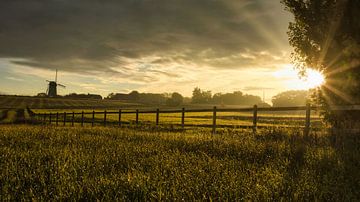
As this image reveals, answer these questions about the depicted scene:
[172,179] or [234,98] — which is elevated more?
[234,98]

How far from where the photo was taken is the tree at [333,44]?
13516 millimetres

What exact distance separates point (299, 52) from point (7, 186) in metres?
17.3

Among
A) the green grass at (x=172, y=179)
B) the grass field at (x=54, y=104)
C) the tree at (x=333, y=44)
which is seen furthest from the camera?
the grass field at (x=54, y=104)

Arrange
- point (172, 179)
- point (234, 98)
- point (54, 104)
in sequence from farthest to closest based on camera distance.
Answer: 1. point (234, 98)
2. point (54, 104)
3. point (172, 179)

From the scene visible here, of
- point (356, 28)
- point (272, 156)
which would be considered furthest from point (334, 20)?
point (272, 156)

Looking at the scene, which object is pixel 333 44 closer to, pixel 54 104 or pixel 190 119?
pixel 190 119

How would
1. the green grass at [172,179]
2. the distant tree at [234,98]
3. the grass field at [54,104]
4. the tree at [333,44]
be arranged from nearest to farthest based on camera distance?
the green grass at [172,179], the tree at [333,44], the grass field at [54,104], the distant tree at [234,98]

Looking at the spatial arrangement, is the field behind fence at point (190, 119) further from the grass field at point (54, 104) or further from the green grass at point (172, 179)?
the grass field at point (54, 104)

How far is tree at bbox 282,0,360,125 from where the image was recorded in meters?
13.5

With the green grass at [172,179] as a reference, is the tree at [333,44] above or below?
above

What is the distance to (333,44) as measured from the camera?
14.5 meters

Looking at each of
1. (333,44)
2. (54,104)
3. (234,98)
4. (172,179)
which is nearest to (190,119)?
(333,44)

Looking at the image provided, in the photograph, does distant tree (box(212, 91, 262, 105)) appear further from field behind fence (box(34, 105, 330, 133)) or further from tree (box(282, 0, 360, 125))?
tree (box(282, 0, 360, 125))

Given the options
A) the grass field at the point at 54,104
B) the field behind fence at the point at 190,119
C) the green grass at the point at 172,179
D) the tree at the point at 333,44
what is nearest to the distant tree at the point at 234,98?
the grass field at the point at 54,104
